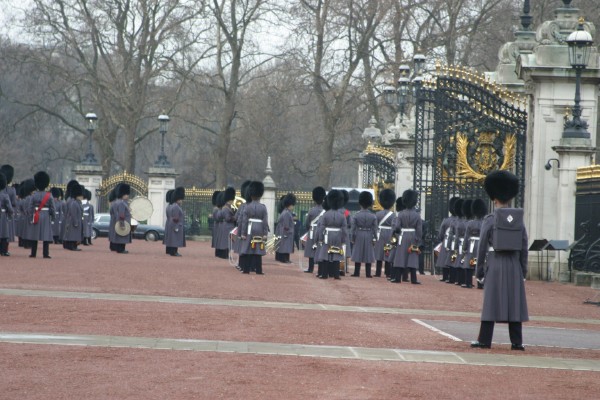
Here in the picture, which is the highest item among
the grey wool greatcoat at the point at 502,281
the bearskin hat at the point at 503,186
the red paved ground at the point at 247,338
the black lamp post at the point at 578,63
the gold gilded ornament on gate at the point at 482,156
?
the black lamp post at the point at 578,63

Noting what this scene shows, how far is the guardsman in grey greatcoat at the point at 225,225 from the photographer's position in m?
31.9

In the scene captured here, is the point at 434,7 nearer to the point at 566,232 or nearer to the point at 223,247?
the point at 223,247

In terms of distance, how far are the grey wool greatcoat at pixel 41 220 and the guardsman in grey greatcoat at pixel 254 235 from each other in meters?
4.08

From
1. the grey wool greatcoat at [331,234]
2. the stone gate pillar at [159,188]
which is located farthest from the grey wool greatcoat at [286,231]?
the stone gate pillar at [159,188]

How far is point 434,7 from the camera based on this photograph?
4828cm

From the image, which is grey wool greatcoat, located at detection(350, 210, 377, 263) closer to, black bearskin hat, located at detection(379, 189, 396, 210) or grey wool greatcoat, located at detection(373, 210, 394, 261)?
grey wool greatcoat, located at detection(373, 210, 394, 261)

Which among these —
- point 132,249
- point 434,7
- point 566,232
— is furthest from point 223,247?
point 434,7

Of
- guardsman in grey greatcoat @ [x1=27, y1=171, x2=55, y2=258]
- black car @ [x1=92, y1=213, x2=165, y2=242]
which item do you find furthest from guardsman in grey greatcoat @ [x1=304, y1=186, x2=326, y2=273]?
black car @ [x1=92, y1=213, x2=165, y2=242]

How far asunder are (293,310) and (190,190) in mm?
32769

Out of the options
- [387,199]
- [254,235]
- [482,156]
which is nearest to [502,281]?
[254,235]

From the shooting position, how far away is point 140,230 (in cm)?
4684

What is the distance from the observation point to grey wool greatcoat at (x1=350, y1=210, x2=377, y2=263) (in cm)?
2570

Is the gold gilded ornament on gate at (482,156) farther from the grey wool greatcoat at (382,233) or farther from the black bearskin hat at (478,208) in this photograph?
the black bearskin hat at (478,208)

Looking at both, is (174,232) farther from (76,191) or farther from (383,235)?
(383,235)
